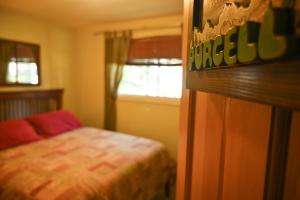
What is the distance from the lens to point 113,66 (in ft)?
11.5

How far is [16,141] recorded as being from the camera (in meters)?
2.50

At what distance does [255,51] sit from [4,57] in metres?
3.35

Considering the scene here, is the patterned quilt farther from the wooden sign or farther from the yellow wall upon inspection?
the wooden sign

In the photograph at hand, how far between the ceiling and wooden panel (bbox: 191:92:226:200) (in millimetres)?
2154

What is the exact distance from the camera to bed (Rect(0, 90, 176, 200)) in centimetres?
166

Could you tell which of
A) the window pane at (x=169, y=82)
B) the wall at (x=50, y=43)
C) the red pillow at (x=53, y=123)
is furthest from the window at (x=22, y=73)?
the window pane at (x=169, y=82)

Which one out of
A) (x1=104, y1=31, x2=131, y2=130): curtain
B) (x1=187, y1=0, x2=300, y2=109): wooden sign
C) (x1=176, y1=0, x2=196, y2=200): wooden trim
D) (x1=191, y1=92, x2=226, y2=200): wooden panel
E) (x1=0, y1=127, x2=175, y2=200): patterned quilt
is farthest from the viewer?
(x1=104, y1=31, x2=131, y2=130): curtain

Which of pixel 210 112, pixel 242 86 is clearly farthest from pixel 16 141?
pixel 242 86

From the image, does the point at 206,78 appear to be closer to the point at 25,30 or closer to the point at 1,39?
the point at 1,39

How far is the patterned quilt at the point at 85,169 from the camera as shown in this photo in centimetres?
164

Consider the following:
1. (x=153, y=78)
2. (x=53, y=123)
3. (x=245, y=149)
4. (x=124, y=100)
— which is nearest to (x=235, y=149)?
(x=245, y=149)

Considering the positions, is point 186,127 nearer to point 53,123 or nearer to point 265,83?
point 265,83

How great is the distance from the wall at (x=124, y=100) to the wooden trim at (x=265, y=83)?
9.00 feet

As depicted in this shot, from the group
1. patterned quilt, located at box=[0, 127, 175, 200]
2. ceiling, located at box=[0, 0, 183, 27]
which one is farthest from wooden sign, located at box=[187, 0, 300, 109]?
ceiling, located at box=[0, 0, 183, 27]
